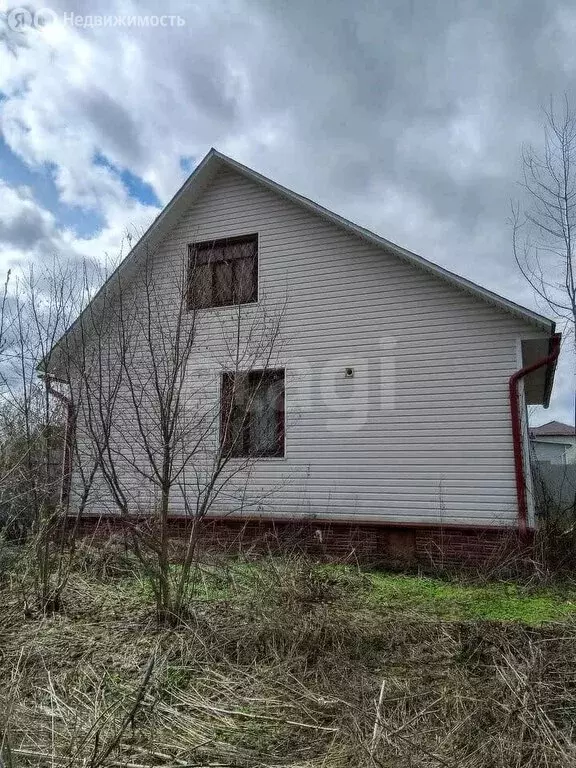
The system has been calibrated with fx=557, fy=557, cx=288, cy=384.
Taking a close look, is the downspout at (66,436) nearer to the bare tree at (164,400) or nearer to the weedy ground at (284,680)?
the bare tree at (164,400)

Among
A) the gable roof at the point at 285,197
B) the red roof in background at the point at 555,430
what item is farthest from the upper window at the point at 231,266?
the red roof in background at the point at 555,430

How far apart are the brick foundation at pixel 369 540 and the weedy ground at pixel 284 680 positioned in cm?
225

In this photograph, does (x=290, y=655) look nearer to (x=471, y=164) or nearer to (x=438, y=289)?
(x=438, y=289)

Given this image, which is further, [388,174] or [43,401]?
[388,174]

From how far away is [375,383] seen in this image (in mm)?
9609

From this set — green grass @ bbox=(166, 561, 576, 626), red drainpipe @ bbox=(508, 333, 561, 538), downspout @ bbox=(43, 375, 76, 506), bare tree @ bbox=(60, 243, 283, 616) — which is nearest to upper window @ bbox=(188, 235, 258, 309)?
bare tree @ bbox=(60, 243, 283, 616)

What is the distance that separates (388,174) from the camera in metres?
12.9

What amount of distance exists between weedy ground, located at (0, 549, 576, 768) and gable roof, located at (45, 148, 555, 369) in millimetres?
4428

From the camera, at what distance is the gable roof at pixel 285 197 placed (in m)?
8.61

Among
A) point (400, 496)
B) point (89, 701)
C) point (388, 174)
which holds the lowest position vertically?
point (89, 701)

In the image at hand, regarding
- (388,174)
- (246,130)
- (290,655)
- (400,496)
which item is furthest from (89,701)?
(388,174)

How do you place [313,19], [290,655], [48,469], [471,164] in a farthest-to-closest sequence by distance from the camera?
[471,164] < [313,19] < [48,469] < [290,655]

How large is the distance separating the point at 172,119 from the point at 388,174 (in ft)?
19.7

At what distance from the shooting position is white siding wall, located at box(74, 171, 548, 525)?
29.1ft
